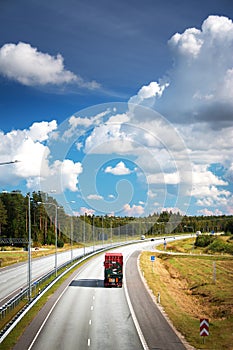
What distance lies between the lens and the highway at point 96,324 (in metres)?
29.5

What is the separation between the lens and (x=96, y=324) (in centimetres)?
3541

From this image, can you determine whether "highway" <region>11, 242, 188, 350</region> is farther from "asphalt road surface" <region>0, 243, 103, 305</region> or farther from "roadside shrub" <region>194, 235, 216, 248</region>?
"roadside shrub" <region>194, 235, 216, 248</region>

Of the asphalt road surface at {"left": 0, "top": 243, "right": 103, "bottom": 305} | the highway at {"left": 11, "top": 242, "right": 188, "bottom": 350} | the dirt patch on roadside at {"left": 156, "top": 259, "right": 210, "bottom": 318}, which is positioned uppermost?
the asphalt road surface at {"left": 0, "top": 243, "right": 103, "bottom": 305}

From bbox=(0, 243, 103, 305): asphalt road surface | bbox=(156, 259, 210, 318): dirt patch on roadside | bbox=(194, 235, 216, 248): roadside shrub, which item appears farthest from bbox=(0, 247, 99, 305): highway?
bbox=(194, 235, 216, 248): roadside shrub

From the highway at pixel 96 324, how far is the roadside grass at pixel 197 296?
1834 mm

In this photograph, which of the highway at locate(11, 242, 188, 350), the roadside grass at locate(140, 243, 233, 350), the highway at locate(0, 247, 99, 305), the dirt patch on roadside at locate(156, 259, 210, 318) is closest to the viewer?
the highway at locate(11, 242, 188, 350)

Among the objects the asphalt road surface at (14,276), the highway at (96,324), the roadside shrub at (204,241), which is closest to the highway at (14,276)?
the asphalt road surface at (14,276)

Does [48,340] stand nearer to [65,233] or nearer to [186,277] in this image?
[186,277]

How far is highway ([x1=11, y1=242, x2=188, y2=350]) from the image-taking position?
29.5m

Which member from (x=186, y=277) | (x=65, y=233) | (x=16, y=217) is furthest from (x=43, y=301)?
(x=65, y=233)

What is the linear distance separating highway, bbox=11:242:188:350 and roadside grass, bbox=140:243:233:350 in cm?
183

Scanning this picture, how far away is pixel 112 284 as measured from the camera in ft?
182

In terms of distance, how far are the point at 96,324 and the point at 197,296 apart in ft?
98.8

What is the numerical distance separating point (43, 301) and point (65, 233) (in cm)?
12477
